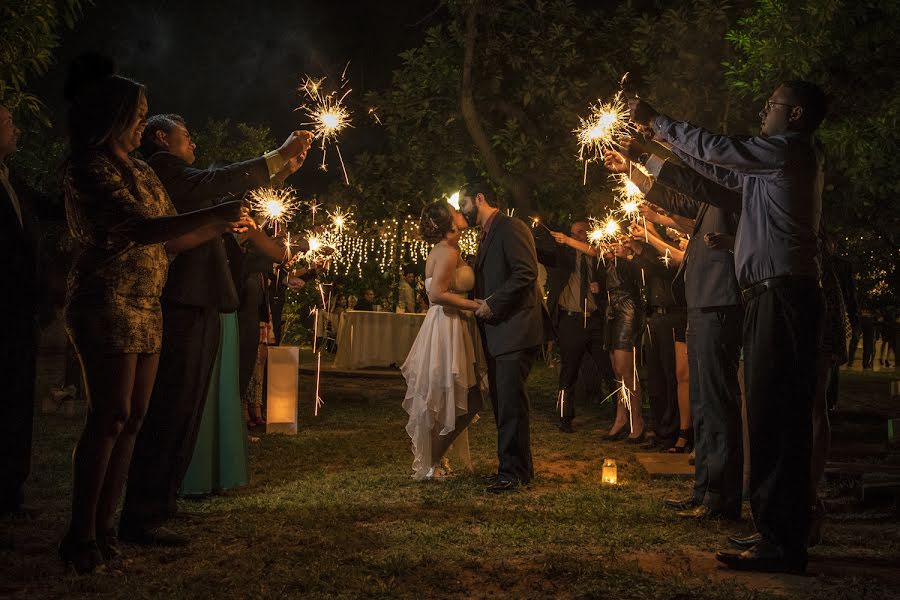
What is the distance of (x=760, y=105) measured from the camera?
42.0 feet

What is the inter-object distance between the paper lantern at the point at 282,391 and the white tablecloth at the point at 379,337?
31.2ft

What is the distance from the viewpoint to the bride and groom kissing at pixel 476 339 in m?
6.52

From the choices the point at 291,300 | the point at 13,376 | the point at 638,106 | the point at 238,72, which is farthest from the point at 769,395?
the point at 291,300

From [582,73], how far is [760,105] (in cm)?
343

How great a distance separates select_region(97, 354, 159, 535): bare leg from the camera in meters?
4.09

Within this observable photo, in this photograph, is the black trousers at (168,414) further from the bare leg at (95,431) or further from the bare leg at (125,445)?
the bare leg at (95,431)

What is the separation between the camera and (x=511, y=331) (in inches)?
258

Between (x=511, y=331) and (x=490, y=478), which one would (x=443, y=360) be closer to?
(x=511, y=331)

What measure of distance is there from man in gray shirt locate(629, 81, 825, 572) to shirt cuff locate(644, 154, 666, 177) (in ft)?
2.15

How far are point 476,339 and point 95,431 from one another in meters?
3.65

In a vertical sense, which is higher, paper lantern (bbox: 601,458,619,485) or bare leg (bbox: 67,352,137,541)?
bare leg (bbox: 67,352,137,541)

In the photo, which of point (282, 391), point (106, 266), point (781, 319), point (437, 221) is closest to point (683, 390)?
point (437, 221)

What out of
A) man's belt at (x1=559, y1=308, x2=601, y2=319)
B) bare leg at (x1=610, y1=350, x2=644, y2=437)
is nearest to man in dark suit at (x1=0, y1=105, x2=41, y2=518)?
bare leg at (x1=610, y1=350, x2=644, y2=437)

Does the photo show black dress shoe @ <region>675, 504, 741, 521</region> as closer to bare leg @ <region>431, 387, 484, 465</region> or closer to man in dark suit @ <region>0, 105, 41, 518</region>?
bare leg @ <region>431, 387, 484, 465</region>
